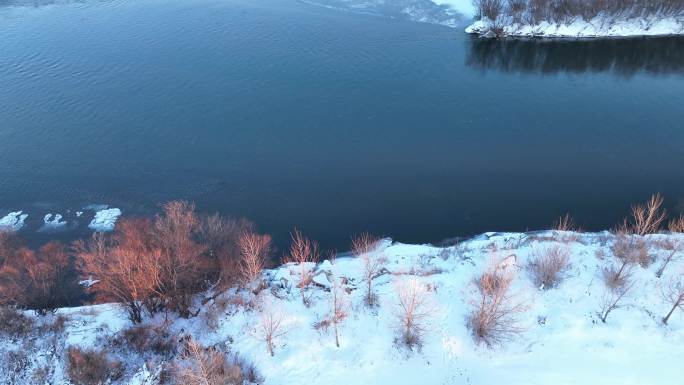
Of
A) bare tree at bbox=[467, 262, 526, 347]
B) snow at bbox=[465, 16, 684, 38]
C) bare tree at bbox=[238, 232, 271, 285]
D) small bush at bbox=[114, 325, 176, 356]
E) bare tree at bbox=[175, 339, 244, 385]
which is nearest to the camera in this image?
bare tree at bbox=[175, 339, 244, 385]

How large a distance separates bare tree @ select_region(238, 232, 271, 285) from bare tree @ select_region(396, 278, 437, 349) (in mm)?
9036

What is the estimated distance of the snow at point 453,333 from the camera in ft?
97.0

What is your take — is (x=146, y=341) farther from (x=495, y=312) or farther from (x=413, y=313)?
(x=495, y=312)

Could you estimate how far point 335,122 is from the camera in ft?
179

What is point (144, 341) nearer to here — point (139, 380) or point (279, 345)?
point (139, 380)

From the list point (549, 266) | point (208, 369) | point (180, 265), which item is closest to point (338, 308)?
point (208, 369)

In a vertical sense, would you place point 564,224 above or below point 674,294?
above

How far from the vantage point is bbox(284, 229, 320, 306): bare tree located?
34812mm

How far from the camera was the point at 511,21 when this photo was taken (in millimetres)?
76625

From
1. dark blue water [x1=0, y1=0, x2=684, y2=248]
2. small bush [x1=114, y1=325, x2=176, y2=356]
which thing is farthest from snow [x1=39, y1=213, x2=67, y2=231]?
small bush [x1=114, y1=325, x2=176, y2=356]

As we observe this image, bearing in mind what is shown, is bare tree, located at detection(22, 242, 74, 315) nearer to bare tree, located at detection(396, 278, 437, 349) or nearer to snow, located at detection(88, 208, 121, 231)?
snow, located at detection(88, 208, 121, 231)

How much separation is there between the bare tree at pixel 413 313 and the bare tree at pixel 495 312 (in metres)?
2.70

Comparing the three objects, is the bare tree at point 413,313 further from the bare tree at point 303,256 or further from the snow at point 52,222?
the snow at point 52,222

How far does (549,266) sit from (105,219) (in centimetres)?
3391
